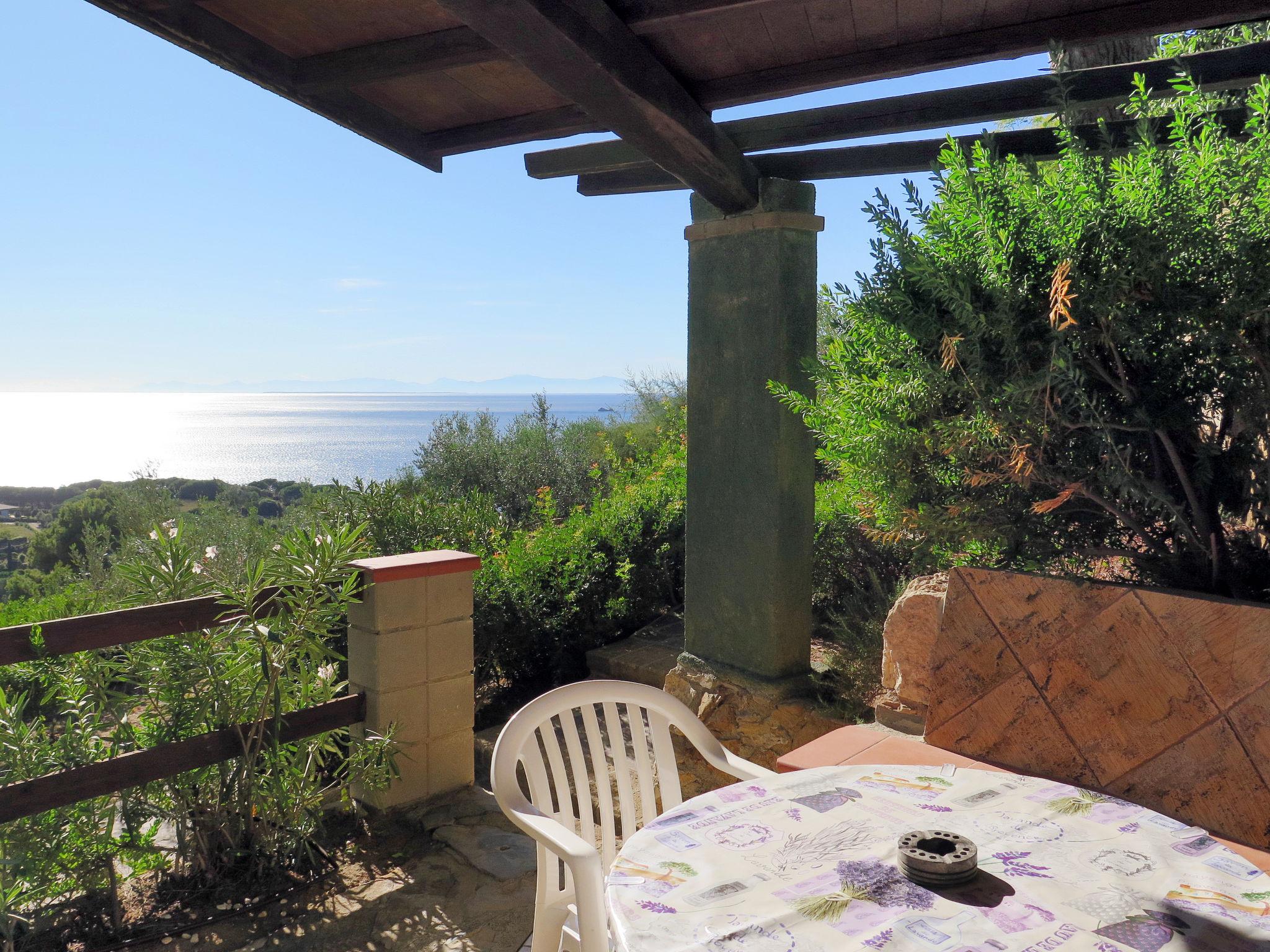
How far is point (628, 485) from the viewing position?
6.71 meters

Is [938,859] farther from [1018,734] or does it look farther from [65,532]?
[65,532]

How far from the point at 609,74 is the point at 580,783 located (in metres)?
1.74

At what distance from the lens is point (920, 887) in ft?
3.44

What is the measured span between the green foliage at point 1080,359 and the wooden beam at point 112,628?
202 cm

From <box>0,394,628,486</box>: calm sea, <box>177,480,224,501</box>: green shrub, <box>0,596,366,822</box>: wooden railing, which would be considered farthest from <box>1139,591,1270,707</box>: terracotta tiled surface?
<box>177,480,224,501</box>: green shrub

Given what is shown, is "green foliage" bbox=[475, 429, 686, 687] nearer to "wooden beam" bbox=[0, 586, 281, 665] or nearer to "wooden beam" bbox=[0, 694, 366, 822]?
"wooden beam" bbox=[0, 694, 366, 822]

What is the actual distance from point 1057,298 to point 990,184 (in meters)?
0.37

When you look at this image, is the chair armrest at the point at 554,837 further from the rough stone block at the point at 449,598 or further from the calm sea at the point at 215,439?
the calm sea at the point at 215,439

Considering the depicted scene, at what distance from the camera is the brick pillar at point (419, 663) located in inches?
114

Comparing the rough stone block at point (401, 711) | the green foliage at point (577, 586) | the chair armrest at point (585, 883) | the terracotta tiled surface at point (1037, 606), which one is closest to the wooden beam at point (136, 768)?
the rough stone block at point (401, 711)

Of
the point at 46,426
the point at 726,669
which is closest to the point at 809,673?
the point at 726,669

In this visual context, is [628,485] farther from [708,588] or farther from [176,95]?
[176,95]

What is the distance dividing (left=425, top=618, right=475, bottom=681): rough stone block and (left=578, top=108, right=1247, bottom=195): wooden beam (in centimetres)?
212

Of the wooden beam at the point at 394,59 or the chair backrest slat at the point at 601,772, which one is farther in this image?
the wooden beam at the point at 394,59
